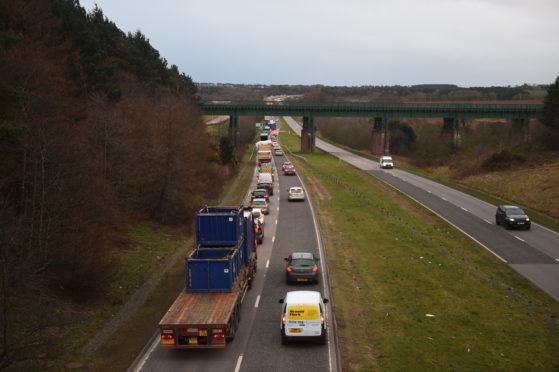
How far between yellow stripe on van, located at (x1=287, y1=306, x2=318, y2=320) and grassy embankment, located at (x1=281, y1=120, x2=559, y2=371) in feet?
5.14

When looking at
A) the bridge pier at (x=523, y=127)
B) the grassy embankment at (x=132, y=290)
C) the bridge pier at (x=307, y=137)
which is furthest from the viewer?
the bridge pier at (x=523, y=127)

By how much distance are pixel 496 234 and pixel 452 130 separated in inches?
3035

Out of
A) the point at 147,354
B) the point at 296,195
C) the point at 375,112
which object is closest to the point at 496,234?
the point at 296,195

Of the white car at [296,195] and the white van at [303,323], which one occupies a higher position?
the white van at [303,323]

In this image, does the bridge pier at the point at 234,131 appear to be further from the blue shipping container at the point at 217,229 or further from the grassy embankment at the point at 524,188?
the blue shipping container at the point at 217,229

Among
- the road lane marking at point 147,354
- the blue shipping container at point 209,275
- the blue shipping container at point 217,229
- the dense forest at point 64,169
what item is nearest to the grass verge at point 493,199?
the blue shipping container at point 217,229

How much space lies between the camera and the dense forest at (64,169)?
706 inches

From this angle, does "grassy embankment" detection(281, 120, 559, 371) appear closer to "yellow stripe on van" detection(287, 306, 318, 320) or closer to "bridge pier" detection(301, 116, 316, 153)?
"yellow stripe on van" detection(287, 306, 318, 320)

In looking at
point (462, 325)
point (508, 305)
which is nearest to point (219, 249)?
point (462, 325)

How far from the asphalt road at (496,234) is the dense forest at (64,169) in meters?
21.9

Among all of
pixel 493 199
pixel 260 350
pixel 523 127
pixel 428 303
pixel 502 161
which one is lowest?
pixel 493 199

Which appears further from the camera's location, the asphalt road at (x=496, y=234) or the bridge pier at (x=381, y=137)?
the bridge pier at (x=381, y=137)

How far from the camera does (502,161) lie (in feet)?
245

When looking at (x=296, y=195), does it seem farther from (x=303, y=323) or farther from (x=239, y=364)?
(x=239, y=364)
